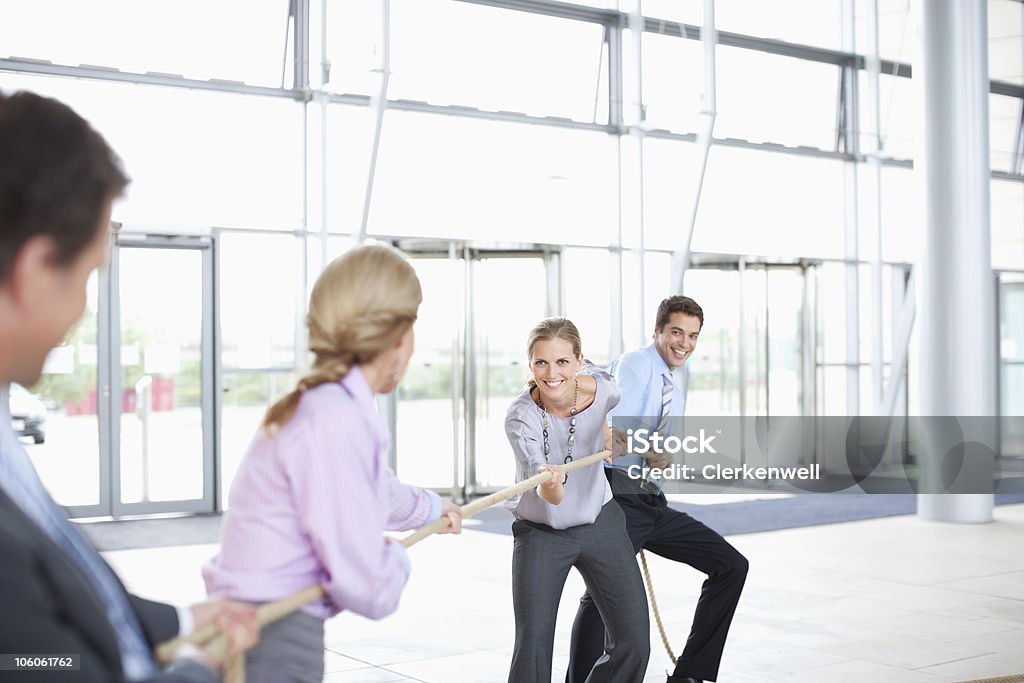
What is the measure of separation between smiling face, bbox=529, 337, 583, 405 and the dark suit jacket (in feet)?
9.08

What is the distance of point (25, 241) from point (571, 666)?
383 cm

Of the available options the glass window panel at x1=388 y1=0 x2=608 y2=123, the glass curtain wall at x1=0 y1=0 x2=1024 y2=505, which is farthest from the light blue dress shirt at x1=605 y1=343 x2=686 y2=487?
the glass window panel at x1=388 y1=0 x2=608 y2=123

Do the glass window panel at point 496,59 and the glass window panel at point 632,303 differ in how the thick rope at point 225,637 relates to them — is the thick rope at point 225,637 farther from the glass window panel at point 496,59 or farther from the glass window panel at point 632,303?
the glass window panel at point 632,303

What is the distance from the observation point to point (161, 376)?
1122cm

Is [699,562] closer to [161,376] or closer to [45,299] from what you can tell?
[45,299]

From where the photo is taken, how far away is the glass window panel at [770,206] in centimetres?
1388

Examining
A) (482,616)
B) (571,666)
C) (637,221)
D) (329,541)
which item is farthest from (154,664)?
(637,221)

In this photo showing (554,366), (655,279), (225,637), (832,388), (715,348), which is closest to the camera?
(225,637)

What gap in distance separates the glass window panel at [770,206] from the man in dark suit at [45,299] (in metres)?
12.9

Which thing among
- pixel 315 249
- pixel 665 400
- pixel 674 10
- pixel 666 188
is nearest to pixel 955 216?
pixel 666 188

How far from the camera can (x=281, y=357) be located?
11703 millimetres

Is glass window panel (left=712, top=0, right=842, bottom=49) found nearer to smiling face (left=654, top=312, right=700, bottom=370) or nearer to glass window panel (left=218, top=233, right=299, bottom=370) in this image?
glass window panel (left=218, top=233, right=299, bottom=370)

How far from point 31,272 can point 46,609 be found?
31 centimetres

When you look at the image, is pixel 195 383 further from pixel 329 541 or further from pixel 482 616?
pixel 329 541
